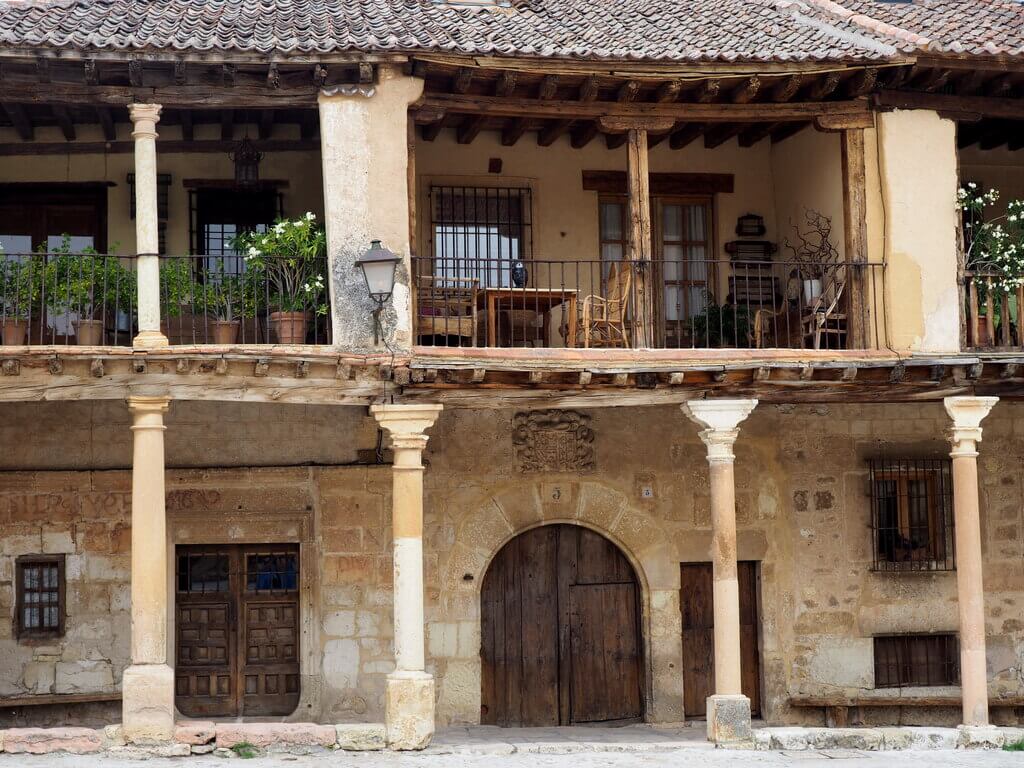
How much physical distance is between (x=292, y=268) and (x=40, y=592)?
4.01 m

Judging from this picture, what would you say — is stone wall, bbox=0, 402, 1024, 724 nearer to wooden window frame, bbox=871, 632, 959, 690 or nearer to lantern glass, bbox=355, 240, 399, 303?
wooden window frame, bbox=871, 632, 959, 690

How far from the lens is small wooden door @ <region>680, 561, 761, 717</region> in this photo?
1388cm

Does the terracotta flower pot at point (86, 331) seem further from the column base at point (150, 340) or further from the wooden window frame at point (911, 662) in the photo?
the wooden window frame at point (911, 662)

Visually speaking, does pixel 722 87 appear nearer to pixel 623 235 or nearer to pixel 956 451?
pixel 623 235

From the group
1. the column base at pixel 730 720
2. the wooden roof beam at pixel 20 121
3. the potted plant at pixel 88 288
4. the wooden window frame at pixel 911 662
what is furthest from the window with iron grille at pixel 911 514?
the wooden roof beam at pixel 20 121

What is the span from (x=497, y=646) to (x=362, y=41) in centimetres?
576

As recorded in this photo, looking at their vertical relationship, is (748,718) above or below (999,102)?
below

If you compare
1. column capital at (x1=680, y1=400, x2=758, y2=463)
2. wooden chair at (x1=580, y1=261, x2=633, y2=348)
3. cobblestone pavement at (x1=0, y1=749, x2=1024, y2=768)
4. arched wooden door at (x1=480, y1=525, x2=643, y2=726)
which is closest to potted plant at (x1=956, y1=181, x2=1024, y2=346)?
column capital at (x1=680, y1=400, x2=758, y2=463)

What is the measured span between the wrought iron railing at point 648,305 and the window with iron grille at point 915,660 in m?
3.15

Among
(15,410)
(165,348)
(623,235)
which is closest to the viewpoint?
(165,348)

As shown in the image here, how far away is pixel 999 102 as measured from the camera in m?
12.6

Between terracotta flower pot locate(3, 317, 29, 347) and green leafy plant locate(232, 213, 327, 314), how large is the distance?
6.08ft

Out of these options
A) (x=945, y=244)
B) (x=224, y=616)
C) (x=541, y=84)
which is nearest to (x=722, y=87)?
(x=541, y=84)

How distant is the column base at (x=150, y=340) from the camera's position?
11.0 m
